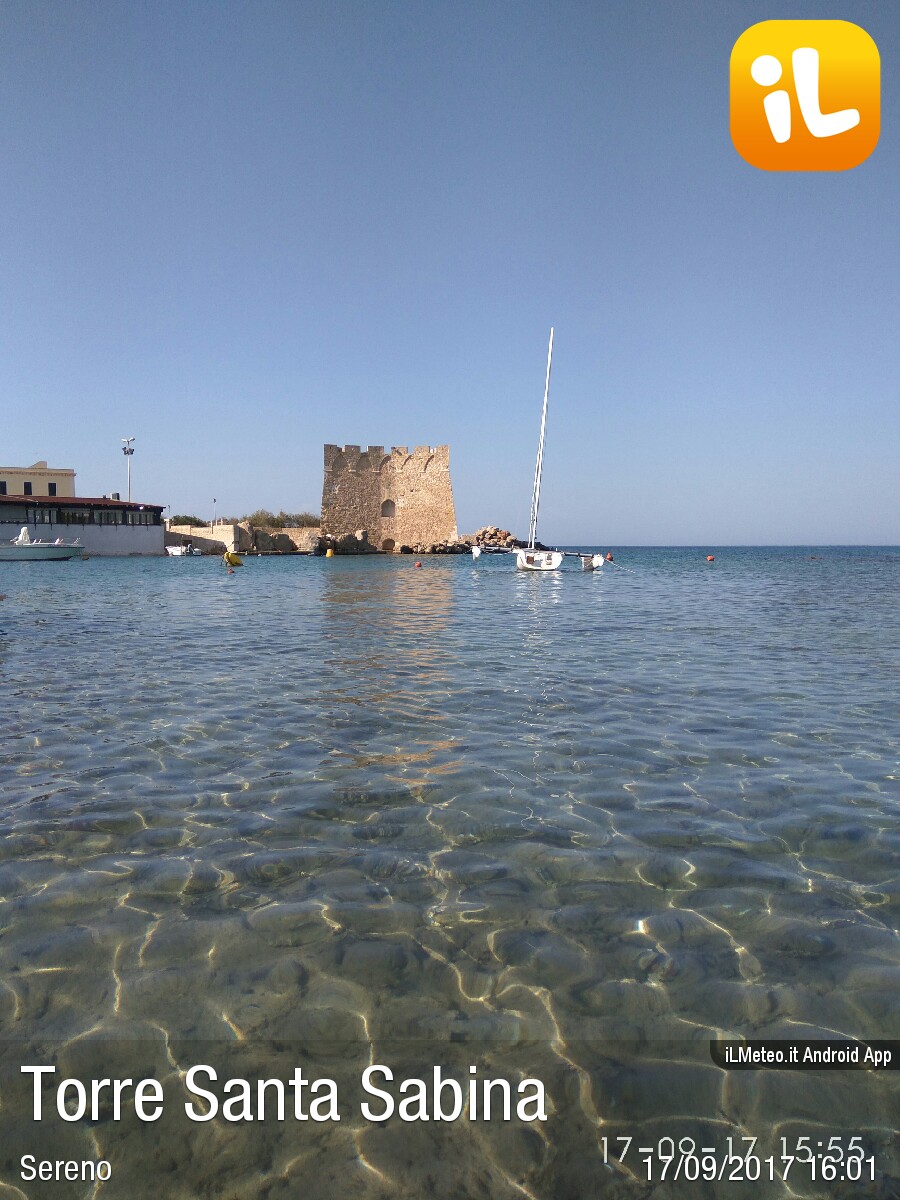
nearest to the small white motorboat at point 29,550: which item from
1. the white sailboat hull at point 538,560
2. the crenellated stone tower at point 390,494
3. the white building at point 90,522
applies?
the white building at point 90,522

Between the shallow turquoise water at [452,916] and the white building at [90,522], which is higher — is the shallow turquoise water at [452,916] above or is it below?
below

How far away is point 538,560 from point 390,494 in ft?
102

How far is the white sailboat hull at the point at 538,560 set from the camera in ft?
110

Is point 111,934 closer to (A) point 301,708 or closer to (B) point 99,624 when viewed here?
(A) point 301,708

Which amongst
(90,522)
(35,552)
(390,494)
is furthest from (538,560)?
(90,522)

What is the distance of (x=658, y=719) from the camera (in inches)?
244

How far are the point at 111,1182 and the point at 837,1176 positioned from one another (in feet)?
5.85

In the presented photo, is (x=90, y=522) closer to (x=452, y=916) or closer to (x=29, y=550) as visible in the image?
(x=29, y=550)

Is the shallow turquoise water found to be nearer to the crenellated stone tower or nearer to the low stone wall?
the low stone wall

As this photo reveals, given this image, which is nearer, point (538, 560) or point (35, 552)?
point (538, 560)

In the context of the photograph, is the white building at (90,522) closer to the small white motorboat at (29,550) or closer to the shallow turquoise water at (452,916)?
the small white motorboat at (29,550)

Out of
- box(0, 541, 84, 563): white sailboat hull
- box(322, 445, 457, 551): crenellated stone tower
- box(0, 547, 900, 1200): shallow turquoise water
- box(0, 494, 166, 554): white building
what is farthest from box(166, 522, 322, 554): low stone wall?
box(0, 547, 900, 1200): shallow turquoise water

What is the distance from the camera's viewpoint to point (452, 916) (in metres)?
2.95

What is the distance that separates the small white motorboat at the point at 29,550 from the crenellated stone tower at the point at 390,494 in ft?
74.0
